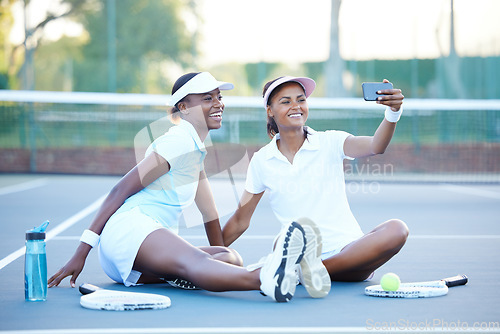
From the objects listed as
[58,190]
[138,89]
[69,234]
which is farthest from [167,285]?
[138,89]

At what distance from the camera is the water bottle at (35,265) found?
4.16 m

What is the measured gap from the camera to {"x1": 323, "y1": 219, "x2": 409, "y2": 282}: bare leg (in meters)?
4.41

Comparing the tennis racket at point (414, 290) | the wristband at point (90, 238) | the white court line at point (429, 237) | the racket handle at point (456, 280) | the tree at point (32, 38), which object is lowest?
the white court line at point (429, 237)

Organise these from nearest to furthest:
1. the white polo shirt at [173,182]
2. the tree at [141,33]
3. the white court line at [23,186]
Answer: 1. the white polo shirt at [173,182]
2. the white court line at [23,186]
3. the tree at [141,33]

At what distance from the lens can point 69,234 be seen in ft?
24.0

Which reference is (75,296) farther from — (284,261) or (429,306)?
(429,306)

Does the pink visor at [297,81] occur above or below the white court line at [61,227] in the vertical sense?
above

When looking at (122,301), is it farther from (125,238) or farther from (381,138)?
(381,138)

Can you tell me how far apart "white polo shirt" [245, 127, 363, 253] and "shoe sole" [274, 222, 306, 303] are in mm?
617

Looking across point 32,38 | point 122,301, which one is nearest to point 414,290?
point 122,301

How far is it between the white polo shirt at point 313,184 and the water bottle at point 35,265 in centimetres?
134

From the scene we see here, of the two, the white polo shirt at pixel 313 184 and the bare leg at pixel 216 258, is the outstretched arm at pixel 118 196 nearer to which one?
the bare leg at pixel 216 258

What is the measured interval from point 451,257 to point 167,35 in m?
27.1

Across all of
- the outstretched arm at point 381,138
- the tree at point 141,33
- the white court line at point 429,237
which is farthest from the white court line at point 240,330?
A: the tree at point 141,33
